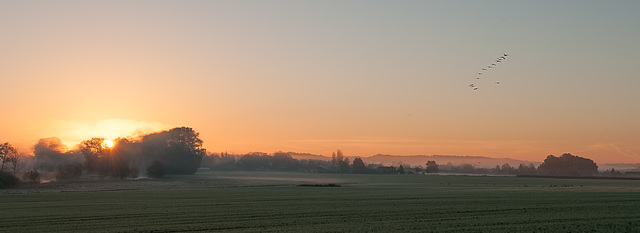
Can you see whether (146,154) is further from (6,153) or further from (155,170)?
(6,153)

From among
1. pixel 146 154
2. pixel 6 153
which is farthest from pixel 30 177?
pixel 146 154

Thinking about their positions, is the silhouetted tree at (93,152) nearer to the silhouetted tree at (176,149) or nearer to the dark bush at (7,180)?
the silhouetted tree at (176,149)

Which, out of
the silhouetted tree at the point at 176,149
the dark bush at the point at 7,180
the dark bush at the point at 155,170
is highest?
the silhouetted tree at the point at 176,149

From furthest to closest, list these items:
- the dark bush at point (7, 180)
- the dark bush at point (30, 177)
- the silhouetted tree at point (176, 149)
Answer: the silhouetted tree at point (176, 149)
the dark bush at point (30, 177)
the dark bush at point (7, 180)

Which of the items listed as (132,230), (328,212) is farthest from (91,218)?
(328,212)

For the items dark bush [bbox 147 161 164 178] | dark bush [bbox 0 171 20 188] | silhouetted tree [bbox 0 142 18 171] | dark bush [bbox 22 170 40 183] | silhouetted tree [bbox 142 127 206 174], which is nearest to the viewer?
dark bush [bbox 0 171 20 188]

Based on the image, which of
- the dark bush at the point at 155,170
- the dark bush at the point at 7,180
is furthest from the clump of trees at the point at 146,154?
the dark bush at the point at 7,180

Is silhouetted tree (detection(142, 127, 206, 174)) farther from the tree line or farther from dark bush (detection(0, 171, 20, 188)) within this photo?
dark bush (detection(0, 171, 20, 188))

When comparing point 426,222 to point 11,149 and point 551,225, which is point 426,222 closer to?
point 551,225

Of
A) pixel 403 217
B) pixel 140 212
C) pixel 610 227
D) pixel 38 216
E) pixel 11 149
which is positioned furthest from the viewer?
pixel 11 149

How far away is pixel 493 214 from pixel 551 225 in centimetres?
667

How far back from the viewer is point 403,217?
116ft

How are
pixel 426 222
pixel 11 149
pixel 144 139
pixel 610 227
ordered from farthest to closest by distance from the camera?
pixel 144 139, pixel 11 149, pixel 426 222, pixel 610 227

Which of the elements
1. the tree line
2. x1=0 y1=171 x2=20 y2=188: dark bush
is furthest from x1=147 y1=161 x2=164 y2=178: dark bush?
x1=0 y1=171 x2=20 y2=188: dark bush
